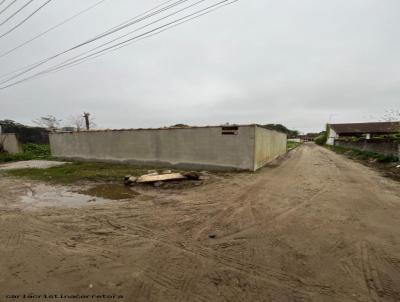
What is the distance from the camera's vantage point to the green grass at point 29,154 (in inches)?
778

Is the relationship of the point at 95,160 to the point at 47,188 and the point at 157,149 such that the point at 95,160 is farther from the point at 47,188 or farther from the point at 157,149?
the point at 47,188

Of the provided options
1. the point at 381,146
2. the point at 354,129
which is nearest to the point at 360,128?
the point at 354,129

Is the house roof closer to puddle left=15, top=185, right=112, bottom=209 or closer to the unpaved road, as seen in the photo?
the unpaved road

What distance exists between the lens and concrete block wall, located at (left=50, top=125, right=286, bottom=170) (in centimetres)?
1163

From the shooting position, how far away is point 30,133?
2889 cm

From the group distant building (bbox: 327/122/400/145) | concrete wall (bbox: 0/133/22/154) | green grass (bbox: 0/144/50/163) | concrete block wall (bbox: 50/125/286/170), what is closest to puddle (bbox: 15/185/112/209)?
concrete block wall (bbox: 50/125/286/170)

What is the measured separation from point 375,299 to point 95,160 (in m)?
16.9

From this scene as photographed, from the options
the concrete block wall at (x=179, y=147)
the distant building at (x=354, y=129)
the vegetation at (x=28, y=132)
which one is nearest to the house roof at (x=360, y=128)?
the distant building at (x=354, y=129)

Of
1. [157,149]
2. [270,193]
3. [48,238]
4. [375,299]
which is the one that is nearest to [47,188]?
[48,238]

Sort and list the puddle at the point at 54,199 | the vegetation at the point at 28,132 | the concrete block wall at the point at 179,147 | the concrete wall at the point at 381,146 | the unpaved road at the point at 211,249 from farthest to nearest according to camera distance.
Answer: the vegetation at the point at 28,132, the concrete wall at the point at 381,146, the concrete block wall at the point at 179,147, the puddle at the point at 54,199, the unpaved road at the point at 211,249

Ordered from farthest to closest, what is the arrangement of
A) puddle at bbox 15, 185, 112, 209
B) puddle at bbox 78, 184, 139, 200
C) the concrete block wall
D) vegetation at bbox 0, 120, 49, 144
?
vegetation at bbox 0, 120, 49, 144 → the concrete block wall → puddle at bbox 78, 184, 139, 200 → puddle at bbox 15, 185, 112, 209

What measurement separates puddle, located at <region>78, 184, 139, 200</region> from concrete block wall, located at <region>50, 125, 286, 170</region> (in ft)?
15.5

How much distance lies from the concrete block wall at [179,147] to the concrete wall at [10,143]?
28.9 feet

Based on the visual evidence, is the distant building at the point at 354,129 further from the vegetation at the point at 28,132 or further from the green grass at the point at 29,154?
the vegetation at the point at 28,132
